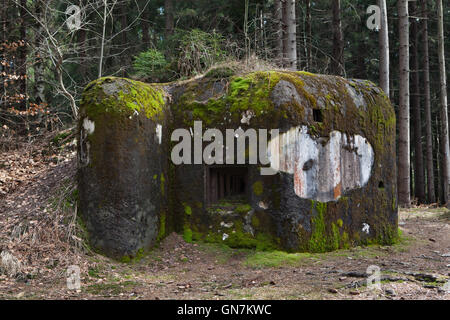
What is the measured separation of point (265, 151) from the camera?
19.6ft

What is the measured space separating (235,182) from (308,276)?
248 centimetres

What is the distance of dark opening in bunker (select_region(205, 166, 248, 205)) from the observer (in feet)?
20.8

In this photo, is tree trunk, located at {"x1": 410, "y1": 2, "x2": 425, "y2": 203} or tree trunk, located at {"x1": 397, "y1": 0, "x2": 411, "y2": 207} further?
tree trunk, located at {"x1": 410, "y1": 2, "x2": 425, "y2": 203}

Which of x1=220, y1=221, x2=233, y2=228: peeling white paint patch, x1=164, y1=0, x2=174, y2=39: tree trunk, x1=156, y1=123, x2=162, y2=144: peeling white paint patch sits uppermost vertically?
x1=164, y1=0, x2=174, y2=39: tree trunk

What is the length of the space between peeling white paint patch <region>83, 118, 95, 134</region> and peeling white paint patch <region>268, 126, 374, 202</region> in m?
2.66

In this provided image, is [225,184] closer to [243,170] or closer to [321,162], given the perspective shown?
[243,170]

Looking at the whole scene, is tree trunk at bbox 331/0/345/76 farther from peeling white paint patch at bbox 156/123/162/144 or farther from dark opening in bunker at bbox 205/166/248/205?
peeling white paint patch at bbox 156/123/162/144

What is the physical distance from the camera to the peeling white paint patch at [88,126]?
5602 millimetres

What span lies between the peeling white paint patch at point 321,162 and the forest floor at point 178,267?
1.02 metres

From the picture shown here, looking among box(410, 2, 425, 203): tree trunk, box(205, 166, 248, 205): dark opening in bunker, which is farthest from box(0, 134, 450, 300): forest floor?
box(410, 2, 425, 203): tree trunk

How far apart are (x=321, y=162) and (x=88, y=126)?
11.9 feet

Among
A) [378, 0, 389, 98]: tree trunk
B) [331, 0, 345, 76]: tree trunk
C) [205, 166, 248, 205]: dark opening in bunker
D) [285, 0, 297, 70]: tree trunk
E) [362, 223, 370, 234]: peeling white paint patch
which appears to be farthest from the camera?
[331, 0, 345, 76]: tree trunk

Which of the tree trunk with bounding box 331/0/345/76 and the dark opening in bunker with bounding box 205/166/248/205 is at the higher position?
the tree trunk with bounding box 331/0/345/76

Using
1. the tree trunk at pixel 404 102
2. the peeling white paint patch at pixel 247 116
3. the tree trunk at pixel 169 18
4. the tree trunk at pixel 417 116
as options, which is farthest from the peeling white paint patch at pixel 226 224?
the tree trunk at pixel 417 116
